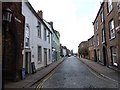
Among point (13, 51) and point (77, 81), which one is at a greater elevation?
point (13, 51)

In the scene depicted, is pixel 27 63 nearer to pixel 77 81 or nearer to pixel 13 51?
pixel 13 51

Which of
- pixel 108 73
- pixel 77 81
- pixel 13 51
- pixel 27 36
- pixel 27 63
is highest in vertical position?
pixel 27 36

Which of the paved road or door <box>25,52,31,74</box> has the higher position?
door <box>25,52,31,74</box>

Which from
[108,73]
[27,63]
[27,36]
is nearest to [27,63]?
[27,63]

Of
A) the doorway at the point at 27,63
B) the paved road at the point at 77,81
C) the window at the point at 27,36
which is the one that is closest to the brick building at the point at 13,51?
the paved road at the point at 77,81

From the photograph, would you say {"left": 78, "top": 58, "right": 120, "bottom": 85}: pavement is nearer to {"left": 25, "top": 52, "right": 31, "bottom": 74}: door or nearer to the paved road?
the paved road

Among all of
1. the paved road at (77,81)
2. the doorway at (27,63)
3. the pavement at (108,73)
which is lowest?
the paved road at (77,81)

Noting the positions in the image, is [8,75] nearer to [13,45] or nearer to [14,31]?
[13,45]

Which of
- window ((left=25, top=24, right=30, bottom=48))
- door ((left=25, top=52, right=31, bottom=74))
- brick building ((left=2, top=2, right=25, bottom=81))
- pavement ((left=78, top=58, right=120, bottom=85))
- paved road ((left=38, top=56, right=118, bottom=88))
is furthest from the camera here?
door ((left=25, top=52, right=31, bottom=74))

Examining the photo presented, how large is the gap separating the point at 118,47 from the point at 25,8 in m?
9.38

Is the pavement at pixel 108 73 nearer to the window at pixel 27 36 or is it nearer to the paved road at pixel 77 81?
the paved road at pixel 77 81

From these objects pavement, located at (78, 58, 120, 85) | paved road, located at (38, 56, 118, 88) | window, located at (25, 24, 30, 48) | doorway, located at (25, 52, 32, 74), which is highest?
window, located at (25, 24, 30, 48)

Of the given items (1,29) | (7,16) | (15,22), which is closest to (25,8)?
(15,22)

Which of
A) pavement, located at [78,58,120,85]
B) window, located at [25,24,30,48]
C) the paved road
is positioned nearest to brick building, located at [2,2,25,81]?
the paved road
